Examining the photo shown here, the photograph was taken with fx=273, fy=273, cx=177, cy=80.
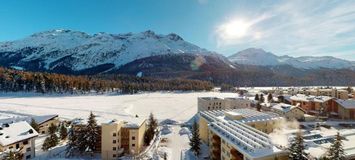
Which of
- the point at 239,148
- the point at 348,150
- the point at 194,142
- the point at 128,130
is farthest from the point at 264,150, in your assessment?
the point at 128,130

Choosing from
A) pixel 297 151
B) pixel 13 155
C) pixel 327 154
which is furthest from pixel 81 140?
pixel 327 154

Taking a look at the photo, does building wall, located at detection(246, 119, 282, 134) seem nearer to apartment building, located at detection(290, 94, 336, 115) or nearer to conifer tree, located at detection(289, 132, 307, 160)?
conifer tree, located at detection(289, 132, 307, 160)

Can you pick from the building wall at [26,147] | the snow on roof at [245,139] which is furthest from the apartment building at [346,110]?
the building wall at [26,147]

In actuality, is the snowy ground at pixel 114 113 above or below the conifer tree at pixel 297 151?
below

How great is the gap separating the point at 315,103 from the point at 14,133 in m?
87.3

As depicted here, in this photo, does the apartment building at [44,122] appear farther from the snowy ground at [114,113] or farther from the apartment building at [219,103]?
the apartment building at [219,103]

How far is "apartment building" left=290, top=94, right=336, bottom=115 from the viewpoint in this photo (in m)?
88.7

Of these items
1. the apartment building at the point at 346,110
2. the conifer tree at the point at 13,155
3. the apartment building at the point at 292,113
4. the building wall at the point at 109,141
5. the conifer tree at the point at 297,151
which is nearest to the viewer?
the conifer tree at the point at 297,151

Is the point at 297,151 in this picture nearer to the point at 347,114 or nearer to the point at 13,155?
the point at 13,155

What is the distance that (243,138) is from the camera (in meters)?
36.7

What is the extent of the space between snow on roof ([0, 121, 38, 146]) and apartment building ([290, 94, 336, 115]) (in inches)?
3248

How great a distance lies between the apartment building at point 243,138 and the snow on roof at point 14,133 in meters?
33.9

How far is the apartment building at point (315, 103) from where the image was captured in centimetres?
8869

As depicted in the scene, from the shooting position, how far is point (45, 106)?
349 ft
